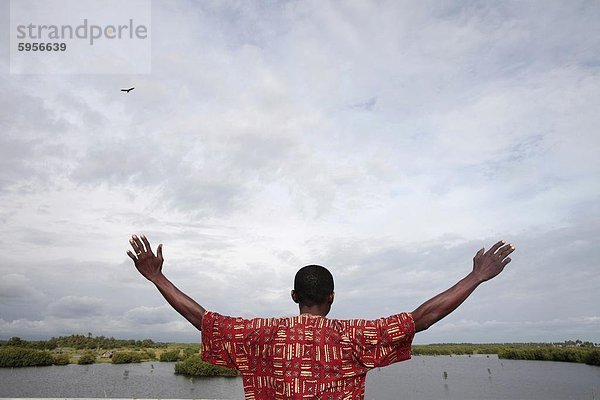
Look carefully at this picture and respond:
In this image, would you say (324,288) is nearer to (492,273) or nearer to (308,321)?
(308,321)

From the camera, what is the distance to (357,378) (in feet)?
6.24

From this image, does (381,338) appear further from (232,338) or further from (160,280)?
(160,280)

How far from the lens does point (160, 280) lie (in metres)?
2.18

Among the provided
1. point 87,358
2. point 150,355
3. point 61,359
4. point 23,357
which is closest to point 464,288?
point 23,357

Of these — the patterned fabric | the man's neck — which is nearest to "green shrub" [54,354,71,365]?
the patterned fabric

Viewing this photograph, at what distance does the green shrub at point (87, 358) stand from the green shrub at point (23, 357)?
7.68 metres

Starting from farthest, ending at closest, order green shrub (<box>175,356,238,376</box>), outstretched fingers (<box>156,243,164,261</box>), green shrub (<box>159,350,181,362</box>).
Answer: green shrub (<box>159,350,181,362</box>) < green shrub (<box>175,356,238,376</box>) < outstretched fingers (<box>156,243,164,261</box>)

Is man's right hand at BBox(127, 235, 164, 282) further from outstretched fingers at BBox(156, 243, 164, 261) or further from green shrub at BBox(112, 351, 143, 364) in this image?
green shrub at BBox(112, 351, 143, 364)

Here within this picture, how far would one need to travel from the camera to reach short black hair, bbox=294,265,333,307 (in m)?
1.95

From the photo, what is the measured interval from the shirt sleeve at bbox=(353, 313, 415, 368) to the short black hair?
0.19 metres

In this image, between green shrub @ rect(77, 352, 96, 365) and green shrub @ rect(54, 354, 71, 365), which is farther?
green shrub @ rect(77, 352, 96, 365)

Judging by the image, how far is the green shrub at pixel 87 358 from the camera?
70.6 m

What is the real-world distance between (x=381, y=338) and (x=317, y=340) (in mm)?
261

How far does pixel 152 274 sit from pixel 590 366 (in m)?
107
